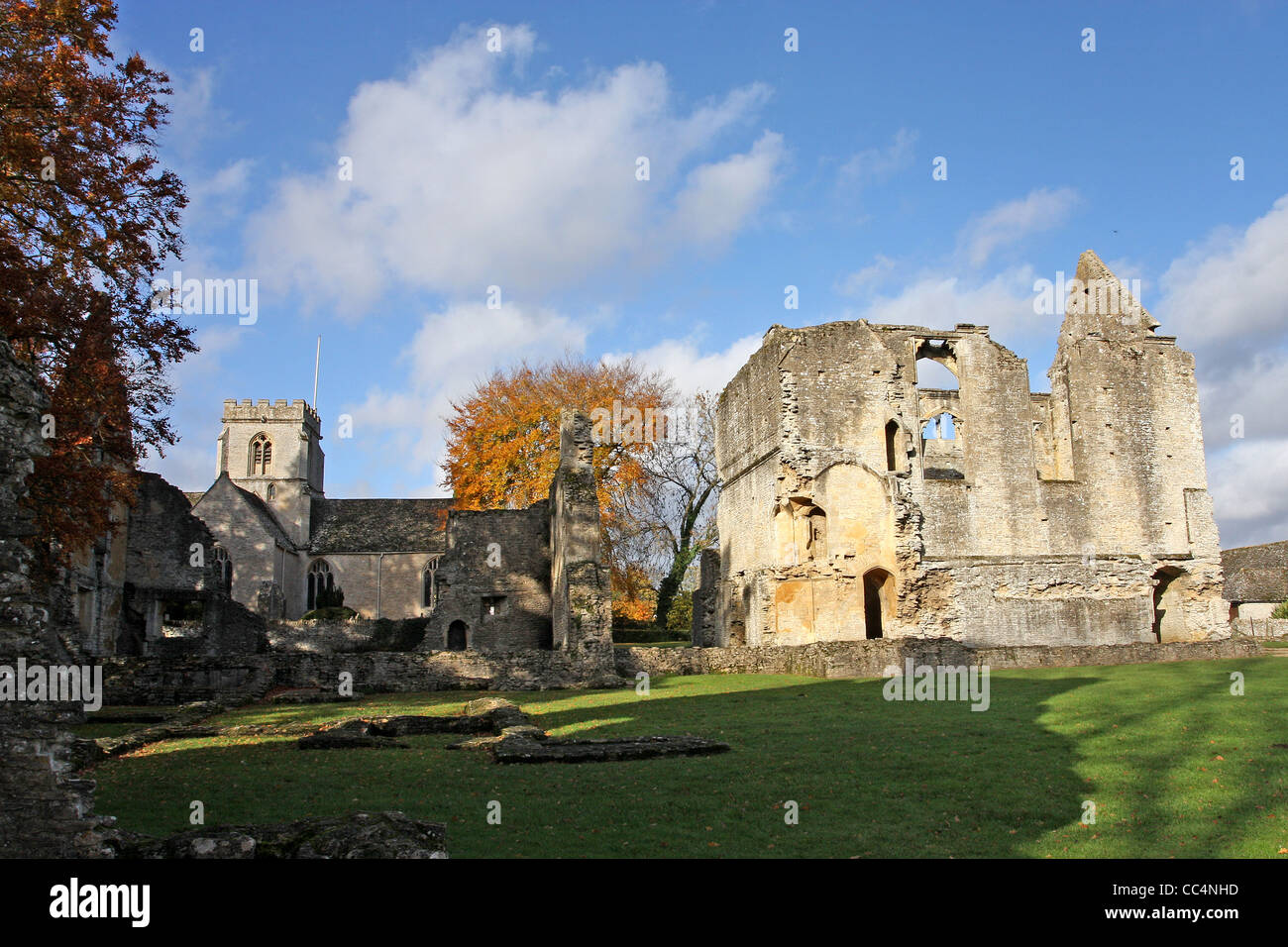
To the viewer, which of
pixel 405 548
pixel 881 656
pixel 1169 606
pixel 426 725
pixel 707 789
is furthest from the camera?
pixel 405 548

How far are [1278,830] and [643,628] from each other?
32.3 metres

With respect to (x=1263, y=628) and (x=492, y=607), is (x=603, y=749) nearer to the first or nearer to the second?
(x=492, y=607)

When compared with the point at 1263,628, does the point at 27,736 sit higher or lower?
higher

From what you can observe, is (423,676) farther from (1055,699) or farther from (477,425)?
(477,425)

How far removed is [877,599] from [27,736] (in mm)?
26421

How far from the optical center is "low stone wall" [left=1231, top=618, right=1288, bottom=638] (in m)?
34.1

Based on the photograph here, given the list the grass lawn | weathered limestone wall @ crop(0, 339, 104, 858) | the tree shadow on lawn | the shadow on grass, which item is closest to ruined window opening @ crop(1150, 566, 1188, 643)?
the tree shadow on lawn

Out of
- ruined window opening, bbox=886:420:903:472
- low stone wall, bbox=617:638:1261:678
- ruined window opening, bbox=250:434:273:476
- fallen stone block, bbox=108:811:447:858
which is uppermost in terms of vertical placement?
ruined window opening, bbox=250:434:273:476

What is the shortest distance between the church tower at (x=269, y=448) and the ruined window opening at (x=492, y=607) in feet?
95.9

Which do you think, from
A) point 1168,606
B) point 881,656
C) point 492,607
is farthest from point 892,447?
point 492,607

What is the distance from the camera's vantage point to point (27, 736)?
617cm

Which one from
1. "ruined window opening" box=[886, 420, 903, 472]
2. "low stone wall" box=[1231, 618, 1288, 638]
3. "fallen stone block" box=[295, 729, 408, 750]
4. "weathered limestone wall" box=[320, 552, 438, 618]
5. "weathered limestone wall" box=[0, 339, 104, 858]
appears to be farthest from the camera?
"weathered limestone wall" box=[320, 552, 438, 618]

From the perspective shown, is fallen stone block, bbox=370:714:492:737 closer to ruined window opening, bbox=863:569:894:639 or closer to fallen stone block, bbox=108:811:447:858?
fallen stone block, bbox=108:811:447:858

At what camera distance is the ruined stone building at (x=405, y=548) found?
25.1 m
